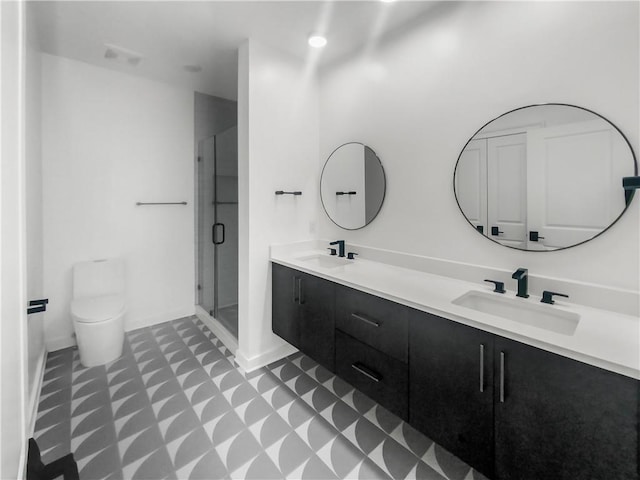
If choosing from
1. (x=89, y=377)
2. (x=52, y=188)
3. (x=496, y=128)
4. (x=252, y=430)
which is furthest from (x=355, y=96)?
(x=89, y=377)

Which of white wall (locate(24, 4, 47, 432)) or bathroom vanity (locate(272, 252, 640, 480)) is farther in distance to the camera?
white wall (locate(24, 4, 47, 432))

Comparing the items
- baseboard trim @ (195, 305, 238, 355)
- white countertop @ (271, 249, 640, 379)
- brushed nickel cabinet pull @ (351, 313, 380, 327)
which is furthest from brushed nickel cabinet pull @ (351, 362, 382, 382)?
baseboard trim @ (195, 305, 238, 355)

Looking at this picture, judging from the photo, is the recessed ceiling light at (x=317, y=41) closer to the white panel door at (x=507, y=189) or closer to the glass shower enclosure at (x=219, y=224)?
the glass shower enclosure at (x=219, y=224)

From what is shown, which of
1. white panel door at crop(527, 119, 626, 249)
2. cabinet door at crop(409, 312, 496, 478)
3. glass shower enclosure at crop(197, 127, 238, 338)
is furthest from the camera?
glass shower enclosure at crop(197, 127, 238, 338)

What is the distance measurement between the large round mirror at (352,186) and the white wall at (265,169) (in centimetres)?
23

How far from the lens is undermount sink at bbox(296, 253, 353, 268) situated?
2.39 metres

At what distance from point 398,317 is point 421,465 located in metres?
0.73

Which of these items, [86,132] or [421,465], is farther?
[86,132]

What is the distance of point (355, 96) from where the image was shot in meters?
2.36

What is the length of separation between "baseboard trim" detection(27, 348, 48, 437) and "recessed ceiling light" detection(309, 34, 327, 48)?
9.30ft

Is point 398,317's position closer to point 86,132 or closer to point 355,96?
point 355,96

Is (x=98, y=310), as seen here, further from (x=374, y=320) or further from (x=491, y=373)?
(x=491, y=373)

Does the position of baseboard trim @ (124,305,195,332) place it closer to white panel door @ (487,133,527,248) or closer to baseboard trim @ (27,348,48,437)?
baseboard trim @ (27,348,48,437)

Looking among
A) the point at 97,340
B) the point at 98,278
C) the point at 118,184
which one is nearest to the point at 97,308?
the point at 97,340
